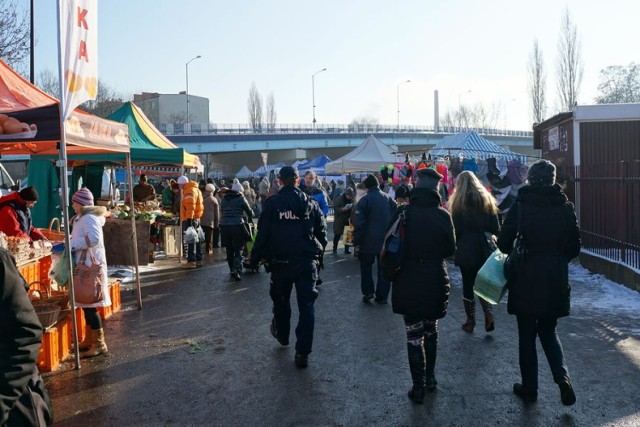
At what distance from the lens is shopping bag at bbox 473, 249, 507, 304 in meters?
5.76

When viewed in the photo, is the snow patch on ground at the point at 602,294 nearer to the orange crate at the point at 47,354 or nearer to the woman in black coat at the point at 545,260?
the woman in black coat at the point at 545,260

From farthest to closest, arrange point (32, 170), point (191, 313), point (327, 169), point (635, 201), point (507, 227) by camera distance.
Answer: point (327, 169) < point (32, 170) < point (635, 201) < point (191, 313) < point (507, 227)

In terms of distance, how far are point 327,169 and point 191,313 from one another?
59.7 feet

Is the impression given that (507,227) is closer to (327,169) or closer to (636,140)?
(636,140)

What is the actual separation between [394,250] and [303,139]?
6604 centimetres

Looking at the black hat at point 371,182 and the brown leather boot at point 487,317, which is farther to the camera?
the black hat at point 371,182

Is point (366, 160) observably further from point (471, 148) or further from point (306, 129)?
point (306, 129)

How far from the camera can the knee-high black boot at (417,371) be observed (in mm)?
5484

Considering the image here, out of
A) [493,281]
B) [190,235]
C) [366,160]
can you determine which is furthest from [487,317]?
[366,160]

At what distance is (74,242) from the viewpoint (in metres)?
6.87

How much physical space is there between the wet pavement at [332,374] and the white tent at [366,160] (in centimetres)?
1524

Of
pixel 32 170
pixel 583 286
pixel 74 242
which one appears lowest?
pixel 583 286

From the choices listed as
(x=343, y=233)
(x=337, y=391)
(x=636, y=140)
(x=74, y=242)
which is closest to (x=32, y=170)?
(x=343, y=233)

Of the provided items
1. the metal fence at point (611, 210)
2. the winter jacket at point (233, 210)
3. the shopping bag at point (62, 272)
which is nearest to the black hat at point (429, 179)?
the shopping bag at point (62, 272)
